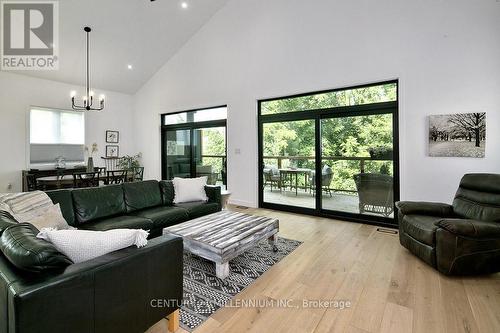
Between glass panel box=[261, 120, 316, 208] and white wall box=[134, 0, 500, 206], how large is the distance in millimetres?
326

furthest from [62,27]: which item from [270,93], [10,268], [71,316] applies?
[71,316]

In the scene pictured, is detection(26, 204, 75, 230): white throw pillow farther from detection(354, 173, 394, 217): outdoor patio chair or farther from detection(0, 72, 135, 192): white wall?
detection(0, 72, 135, 192): white wall

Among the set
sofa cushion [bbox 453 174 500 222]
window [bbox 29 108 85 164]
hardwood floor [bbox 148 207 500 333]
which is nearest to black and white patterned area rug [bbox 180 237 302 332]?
hardwood floor [bbox 148 207 500 333]

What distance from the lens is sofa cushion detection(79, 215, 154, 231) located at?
2760mm

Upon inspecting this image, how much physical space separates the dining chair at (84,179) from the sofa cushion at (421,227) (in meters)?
5.39

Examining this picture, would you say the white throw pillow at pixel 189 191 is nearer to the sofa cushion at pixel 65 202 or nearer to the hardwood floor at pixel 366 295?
the sofa cushion at pixel 65 202

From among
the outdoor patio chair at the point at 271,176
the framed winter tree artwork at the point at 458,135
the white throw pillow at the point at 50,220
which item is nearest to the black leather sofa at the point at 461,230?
the framed winter tree artwork at the point at 458,135

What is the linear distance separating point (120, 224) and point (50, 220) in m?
0.64

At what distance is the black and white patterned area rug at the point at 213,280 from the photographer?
6.47 feet

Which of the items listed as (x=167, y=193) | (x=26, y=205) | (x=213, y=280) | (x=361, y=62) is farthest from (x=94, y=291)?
(x=361, y=62)

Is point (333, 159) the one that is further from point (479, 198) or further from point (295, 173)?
point (479, 198)

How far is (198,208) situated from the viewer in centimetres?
375

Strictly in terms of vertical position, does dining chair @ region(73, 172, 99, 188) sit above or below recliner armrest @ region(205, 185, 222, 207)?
above

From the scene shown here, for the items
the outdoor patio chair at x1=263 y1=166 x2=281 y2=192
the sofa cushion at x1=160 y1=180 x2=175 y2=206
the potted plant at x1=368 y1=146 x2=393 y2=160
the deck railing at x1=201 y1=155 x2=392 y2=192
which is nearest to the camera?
the sofa cushion at x1=160 y1=180 x2=175 y2=206
